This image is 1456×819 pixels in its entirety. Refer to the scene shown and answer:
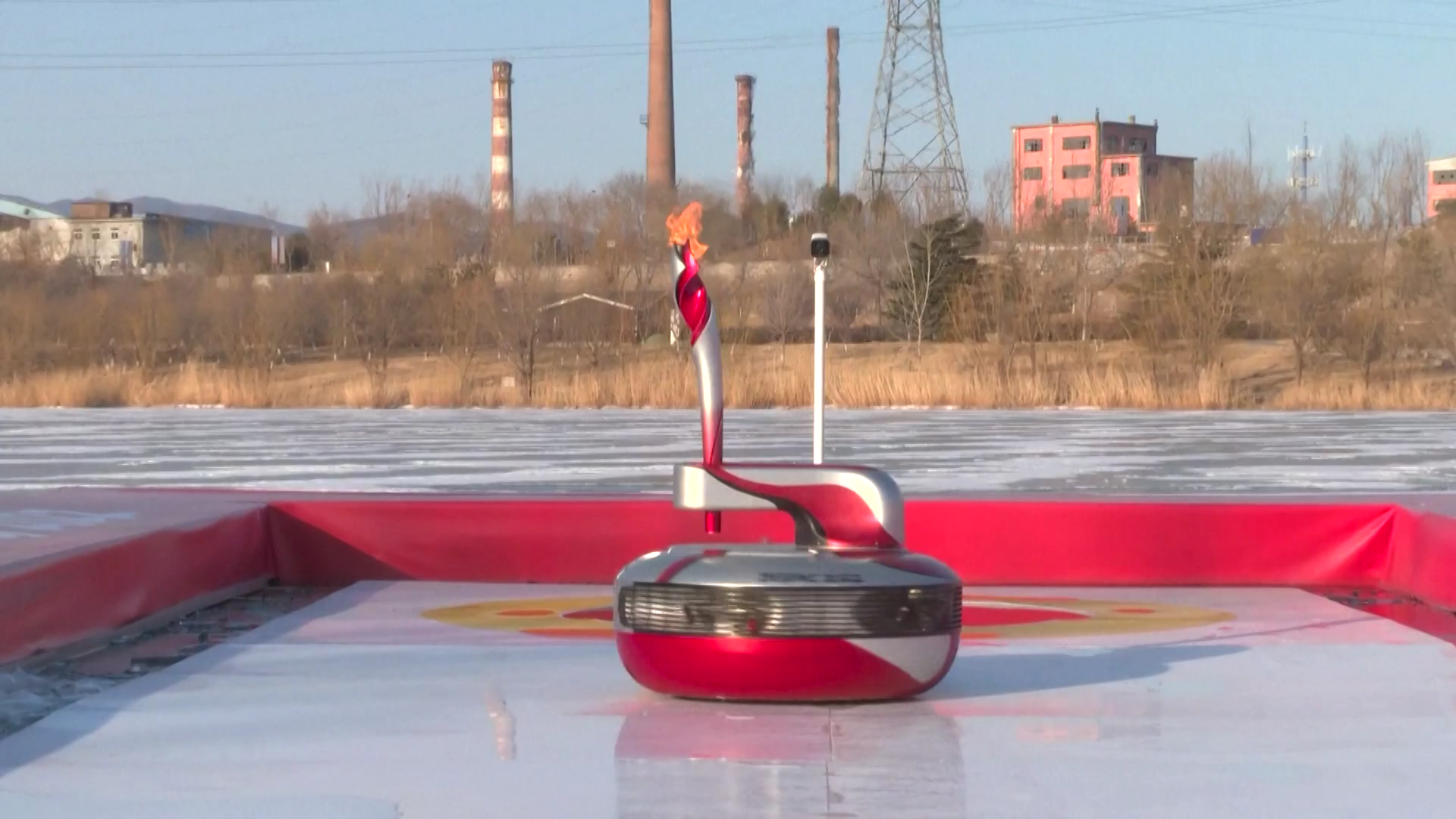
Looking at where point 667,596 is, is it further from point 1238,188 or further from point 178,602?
point 1238,188

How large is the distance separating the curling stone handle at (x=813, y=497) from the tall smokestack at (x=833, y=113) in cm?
6391

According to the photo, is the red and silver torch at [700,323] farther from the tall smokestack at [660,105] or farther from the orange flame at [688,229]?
the tall smokestack at [660,105]

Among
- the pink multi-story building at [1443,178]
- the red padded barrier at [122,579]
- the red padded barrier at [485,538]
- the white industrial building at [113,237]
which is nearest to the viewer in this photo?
the red padded barrier at [122,579]

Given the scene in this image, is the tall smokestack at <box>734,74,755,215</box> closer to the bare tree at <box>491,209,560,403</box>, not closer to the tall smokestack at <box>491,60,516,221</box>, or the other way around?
the tall smokestack at <box>491,60,516,221</box>

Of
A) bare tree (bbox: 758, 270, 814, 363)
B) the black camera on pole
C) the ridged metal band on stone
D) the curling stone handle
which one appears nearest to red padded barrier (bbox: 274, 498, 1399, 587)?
the black camera on pole

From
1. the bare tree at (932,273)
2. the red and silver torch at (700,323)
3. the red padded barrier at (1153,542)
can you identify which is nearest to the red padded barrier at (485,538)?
the red padded barrier at (1153,542)

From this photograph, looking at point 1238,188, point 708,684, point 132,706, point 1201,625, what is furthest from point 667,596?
point 1238,188

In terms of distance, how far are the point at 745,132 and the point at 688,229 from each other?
67.7 m

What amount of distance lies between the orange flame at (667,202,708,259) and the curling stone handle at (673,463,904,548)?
0.88 metres

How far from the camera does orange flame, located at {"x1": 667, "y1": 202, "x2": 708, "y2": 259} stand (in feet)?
21.9

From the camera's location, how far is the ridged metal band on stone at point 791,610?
612cm

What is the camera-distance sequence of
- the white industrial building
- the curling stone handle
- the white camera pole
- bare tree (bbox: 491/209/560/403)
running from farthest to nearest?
the white industrial building → bare tree (bbox: 491/209/560/403) → the white camera pole → the curling stone handle

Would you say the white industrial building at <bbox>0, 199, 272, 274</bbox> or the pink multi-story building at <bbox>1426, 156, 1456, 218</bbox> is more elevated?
the pink multi-story building at <bbox>1426, 156, 1456, 218</bbox>

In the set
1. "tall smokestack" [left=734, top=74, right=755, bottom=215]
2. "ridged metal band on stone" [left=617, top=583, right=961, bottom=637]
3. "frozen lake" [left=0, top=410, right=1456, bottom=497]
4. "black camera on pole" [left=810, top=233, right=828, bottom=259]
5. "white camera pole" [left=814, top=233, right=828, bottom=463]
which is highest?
"tall smokestack" [left=734, top=74, right=755, bottom=215]
